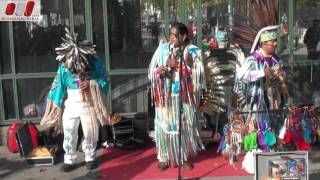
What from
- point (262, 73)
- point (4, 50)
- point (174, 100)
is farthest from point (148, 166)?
point (4, 50)

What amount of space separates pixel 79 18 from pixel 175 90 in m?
2.18

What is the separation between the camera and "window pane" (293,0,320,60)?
25.4 feet

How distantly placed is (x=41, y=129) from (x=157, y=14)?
2.33 m

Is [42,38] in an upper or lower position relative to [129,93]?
upper

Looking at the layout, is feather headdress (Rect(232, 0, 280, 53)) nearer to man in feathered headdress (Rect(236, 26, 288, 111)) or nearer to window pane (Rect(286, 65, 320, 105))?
man in feathered headdress (Rect(236, 26, 288, 111))

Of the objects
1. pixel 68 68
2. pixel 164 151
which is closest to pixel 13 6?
pixel 68 68

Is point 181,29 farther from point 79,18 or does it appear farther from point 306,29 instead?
point 306,29

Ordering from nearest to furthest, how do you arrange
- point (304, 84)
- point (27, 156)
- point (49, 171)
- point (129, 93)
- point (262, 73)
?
point (262, 73) → point (49, 171) → point (27, 156) → point (129, 93) → point (304, 84)

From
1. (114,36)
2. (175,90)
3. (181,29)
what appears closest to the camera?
(181,29)

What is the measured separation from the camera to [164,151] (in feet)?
20.8

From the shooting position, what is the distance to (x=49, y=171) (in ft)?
21.4

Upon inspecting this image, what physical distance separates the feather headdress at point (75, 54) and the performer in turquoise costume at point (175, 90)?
0.75 meters

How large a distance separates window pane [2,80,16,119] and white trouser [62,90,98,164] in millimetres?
1644

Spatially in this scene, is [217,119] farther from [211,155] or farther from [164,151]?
[164,151]
